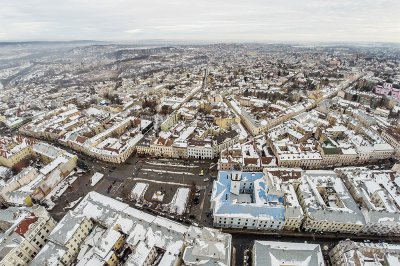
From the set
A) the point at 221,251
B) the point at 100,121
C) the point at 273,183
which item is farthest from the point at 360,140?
the point at 100,121

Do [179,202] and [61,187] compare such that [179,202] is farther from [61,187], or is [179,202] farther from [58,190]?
[58,190]

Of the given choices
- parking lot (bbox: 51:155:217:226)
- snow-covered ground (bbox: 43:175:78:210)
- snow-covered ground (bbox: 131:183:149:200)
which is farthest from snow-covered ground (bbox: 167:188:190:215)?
snow-covered ground (bbox: 43:175:78:210)

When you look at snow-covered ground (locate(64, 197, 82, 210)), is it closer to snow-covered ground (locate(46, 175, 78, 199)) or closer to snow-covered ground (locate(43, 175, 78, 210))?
snow-covered ground (locate(43, 175, 78, 210))

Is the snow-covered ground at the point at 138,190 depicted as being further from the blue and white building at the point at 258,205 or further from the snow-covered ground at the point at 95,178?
the blue and white building at the point at 258,205

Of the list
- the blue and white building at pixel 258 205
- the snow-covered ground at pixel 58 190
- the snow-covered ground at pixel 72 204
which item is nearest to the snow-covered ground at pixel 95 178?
the snow-covered ground at pixel 58 190

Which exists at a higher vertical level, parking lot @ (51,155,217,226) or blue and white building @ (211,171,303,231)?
blue and white building @ (211,171,303,231)
